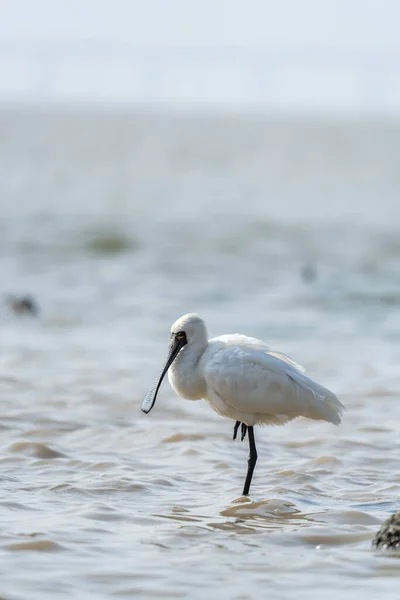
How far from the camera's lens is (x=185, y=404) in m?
9.80

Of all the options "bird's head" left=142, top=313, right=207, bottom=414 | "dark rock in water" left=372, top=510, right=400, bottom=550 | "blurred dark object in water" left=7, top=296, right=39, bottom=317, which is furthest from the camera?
"blurred dark object in water" left=7, top=296, right=39, bottom=317

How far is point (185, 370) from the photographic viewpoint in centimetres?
727

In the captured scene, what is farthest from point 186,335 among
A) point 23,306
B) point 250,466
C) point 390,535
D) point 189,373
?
point 23,306

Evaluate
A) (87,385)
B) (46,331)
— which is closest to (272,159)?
(46,331)

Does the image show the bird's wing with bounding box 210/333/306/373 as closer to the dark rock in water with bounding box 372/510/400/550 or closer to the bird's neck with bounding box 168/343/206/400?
the bird's neck with bounding box 168/343/206/400

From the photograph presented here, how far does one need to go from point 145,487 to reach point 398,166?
35260 mm

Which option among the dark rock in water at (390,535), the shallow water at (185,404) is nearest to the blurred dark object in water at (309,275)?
the shallow water at (185,404)

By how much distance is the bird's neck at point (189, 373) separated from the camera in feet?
23.8

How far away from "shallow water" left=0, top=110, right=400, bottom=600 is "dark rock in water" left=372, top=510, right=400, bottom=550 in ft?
0.22

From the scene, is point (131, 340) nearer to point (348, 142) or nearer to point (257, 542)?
point (257, 542)

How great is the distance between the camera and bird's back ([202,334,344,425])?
7.04 meters

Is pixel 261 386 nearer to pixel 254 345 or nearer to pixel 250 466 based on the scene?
pixel 254 345

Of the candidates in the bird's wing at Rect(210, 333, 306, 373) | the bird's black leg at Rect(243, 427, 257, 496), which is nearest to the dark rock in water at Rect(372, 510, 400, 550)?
the bird's black leg at Rect(243, 427, 257, 496)

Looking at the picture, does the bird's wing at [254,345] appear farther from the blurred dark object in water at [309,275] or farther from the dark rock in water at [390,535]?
the blurred dark object in water at [309,275]
